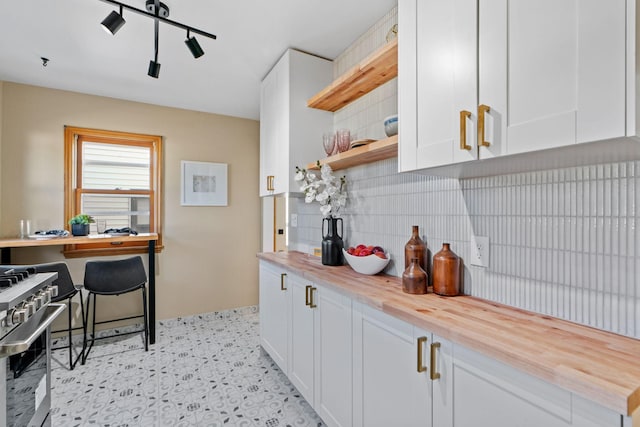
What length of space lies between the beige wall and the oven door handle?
2.00 m

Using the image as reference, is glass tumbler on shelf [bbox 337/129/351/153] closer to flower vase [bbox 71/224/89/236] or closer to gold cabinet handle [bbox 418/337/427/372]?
gold cabinet handle [bbox 418/337/427/372]

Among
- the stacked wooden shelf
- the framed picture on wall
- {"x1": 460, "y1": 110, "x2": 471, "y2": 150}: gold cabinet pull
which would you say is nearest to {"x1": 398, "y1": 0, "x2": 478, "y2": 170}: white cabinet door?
{"x1": 460, "y1": 110, "x2": 471, "y2": 150}: gold cabinet pull

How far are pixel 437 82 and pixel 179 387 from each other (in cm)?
251

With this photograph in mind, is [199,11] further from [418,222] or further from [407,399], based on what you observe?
[407,399]

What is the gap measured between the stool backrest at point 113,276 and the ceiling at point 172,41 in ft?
5.34

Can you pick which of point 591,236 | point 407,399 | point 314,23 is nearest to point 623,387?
point 591,236

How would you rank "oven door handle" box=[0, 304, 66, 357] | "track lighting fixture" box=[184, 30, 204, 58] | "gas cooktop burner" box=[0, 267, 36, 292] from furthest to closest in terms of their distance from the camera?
1. "track lighting fixture" box=[184, 30, 204, 58]
2. "gas cooktop burner" box=[0, 267, 36, 292]
3. "oven door handle" box=[0, 304, 66, 357]

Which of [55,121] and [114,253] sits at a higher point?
[55,121]

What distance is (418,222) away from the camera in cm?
161

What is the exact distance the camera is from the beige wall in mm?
2764

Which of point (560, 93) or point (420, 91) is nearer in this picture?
point (560, 93)

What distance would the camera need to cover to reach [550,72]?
82cm

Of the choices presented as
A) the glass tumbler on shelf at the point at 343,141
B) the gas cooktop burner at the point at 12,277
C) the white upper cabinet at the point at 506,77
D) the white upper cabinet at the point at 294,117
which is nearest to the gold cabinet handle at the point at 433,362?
the white upper cabinet at the point at 506,77

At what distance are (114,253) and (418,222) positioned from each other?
121 inches
